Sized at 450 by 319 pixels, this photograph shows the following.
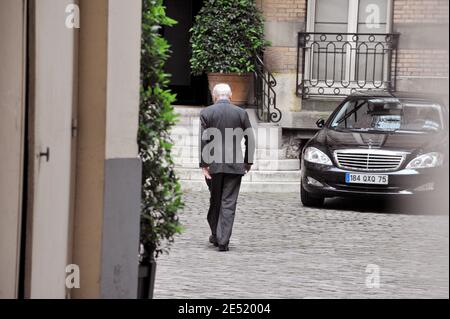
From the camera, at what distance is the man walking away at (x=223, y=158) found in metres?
11.7

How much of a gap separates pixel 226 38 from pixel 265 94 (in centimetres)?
140

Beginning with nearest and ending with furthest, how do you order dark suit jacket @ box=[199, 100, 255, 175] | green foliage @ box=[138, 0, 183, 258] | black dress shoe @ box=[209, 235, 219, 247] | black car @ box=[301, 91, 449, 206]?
green foliage @ box=[138, 0, 183, 258] < dark suit jacket @ box=[199, 100, 255, 175] < black dress shoe @ box=[209, 235, 219, 247] < black car @ box=[301, 91, 449, 206]

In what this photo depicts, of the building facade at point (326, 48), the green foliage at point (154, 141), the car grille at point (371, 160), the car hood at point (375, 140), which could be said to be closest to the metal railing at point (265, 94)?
the building facade at point (326, 48)

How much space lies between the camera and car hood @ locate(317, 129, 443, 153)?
15.1 metres

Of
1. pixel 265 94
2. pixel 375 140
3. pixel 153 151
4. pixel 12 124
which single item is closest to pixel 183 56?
pixel 265 94

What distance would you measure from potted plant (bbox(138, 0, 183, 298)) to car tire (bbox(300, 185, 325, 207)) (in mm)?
8756

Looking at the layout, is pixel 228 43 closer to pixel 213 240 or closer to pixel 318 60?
pixel 318 60

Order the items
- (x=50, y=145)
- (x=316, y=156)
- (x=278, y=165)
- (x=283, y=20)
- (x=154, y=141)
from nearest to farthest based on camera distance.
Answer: (x=50, y=145), (x=154, y=141), (x=316, y=156), (x=278, y=165), (x=283, y=20)

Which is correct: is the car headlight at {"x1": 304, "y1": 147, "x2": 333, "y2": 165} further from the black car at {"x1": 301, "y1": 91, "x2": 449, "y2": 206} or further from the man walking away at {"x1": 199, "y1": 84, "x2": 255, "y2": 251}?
the man walking away at {"x1": 199, "y1": 84, "x2": 255, "y2": 251}

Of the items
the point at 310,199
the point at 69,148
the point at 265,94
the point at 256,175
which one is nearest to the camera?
the point at 69,148

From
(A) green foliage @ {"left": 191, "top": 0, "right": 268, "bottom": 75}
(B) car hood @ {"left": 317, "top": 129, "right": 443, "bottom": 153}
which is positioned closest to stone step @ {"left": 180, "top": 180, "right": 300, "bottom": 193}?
(B) car hood @ {"left": 317, "top": 129, "right": 443, "bottom": 153}

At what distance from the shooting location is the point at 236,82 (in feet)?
66.2
